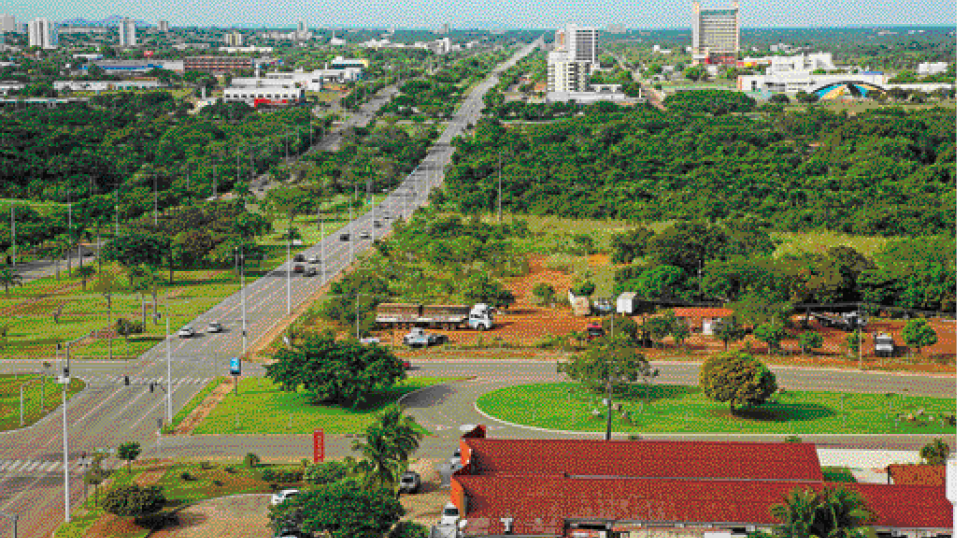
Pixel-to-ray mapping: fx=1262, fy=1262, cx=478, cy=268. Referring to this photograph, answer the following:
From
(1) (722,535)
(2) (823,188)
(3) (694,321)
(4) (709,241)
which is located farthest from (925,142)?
(1) (722,535)

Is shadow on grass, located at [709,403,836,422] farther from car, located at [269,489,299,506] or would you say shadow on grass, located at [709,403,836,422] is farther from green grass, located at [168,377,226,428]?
green grass, located at [168,377,226,428]

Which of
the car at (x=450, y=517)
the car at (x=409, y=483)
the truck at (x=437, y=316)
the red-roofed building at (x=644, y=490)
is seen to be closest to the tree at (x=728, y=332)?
the truck at (x=437, y=316)

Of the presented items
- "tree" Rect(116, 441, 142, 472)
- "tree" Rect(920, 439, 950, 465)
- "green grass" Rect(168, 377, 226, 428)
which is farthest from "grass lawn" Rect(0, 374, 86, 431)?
"tree" Rect(920, 439, 950, 465)

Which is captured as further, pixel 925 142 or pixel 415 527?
pixel 925 142

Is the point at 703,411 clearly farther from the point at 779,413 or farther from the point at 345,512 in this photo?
the point at 345,512

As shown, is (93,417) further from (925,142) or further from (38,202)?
(925,142)

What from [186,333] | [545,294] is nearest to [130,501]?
[186,333]

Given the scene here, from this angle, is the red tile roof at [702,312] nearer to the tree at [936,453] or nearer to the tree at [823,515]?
the tree at [936,453]
